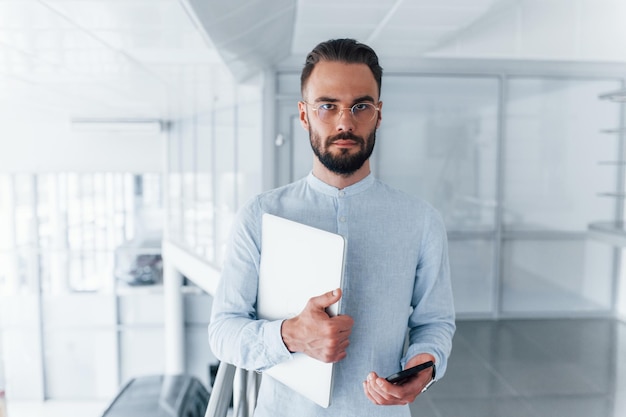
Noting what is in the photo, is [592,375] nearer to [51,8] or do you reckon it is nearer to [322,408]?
[322,408]

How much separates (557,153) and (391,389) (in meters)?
5.07

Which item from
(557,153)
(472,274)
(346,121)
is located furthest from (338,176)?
(557,153)

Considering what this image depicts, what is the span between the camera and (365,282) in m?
1.45

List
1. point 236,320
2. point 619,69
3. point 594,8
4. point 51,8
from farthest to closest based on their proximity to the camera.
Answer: point 619,69 → point 594,8 → point 51,8 → point 236,320

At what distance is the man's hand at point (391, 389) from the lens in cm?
124

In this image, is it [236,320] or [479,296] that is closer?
[236,320]

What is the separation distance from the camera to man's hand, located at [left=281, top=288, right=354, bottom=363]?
46.8 inches

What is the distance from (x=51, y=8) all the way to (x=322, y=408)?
2.51m

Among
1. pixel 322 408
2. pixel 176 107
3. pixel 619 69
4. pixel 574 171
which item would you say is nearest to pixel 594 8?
pixel 619 69

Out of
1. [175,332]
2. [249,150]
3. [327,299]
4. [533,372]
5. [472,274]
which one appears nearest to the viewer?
[327,299]

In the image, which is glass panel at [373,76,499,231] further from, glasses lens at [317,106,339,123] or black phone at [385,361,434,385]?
black phone at [385,361,434,385]

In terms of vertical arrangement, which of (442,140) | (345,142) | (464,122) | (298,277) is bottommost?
(298,277)

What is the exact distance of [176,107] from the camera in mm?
8836

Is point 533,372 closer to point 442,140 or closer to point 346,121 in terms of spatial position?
point 442,140
